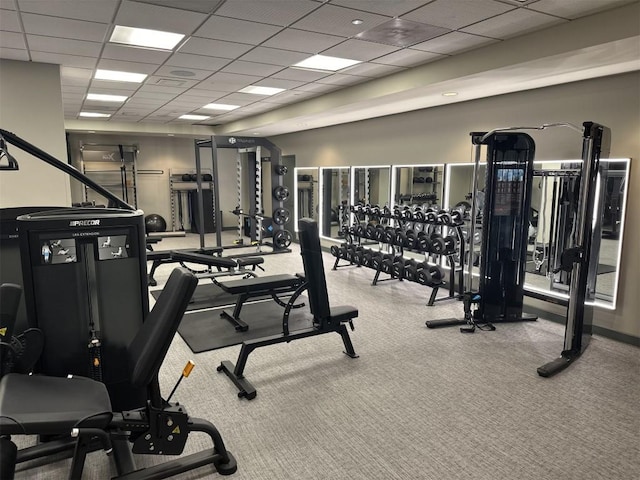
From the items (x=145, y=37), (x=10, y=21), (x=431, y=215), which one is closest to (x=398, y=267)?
(x=431, y=215)

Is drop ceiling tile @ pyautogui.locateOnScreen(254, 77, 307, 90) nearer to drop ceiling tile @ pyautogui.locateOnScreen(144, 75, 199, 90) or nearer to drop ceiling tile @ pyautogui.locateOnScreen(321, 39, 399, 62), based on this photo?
drop ceiling tile @ pyautogui.locateOnScreen(144, 75, 199, 90)

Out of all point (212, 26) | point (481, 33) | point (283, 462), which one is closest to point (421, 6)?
point (481, 33)

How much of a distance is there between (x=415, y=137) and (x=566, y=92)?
205 centimetres

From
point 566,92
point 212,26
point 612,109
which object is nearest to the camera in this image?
point 212,26

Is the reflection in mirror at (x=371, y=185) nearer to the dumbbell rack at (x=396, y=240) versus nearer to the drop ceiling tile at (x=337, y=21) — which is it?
the dumbbell rack at (x=396, y=240)

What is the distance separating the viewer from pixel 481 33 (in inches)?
130

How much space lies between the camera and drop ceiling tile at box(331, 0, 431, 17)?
9.18 ft

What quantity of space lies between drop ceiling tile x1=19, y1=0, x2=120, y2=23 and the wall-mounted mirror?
400cm

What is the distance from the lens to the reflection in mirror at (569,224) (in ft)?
12.3

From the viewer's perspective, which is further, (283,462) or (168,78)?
(168,78)

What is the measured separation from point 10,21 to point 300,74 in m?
2.64

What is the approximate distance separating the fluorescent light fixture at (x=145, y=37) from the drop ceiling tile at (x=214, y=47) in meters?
0.12

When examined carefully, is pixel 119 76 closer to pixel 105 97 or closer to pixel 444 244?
pixel 105 97

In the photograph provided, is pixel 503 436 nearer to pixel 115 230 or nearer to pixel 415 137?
pixel 115 230
